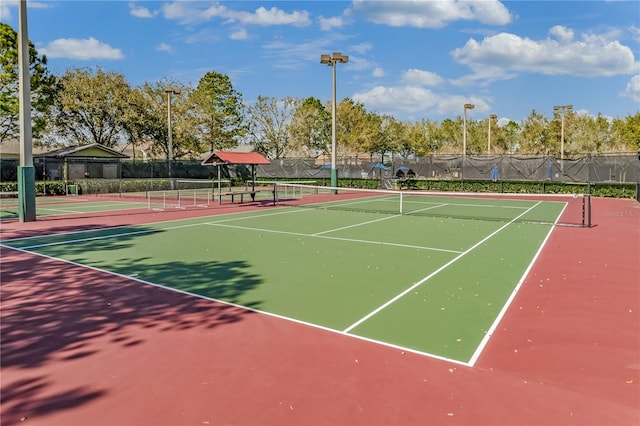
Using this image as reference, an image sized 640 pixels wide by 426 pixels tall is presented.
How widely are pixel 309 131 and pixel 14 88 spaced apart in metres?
27.5

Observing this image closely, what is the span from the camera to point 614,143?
5462 centimetres

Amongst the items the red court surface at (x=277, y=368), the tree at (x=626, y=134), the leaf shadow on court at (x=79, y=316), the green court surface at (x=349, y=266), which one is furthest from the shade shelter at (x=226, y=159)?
the tree at (x=626, y=134)

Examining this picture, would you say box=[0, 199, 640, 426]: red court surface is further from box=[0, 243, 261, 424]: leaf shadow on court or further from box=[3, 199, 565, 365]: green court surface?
box=[3, 199, 565, 365]: green court surface

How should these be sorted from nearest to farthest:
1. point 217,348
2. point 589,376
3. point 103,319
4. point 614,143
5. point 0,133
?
point 589,376 → point 217,348 → point 103,319 → point 0,133 → point 614,143

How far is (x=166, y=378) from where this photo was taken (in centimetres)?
420

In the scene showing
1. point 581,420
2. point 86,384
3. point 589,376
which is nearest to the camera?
point 581,420

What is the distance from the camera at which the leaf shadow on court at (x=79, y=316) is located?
13.1 ft

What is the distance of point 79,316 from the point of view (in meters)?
5.84

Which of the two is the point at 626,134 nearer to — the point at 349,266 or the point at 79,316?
the point at 349,266

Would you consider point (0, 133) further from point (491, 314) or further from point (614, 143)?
point (614, 143)

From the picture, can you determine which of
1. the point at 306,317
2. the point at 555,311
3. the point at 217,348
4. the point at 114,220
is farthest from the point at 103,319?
the point at 114,220

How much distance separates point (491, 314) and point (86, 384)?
15.4 feet

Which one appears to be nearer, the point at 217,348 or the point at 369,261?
the point at 217,348

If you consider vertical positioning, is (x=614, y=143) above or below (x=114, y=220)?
above
